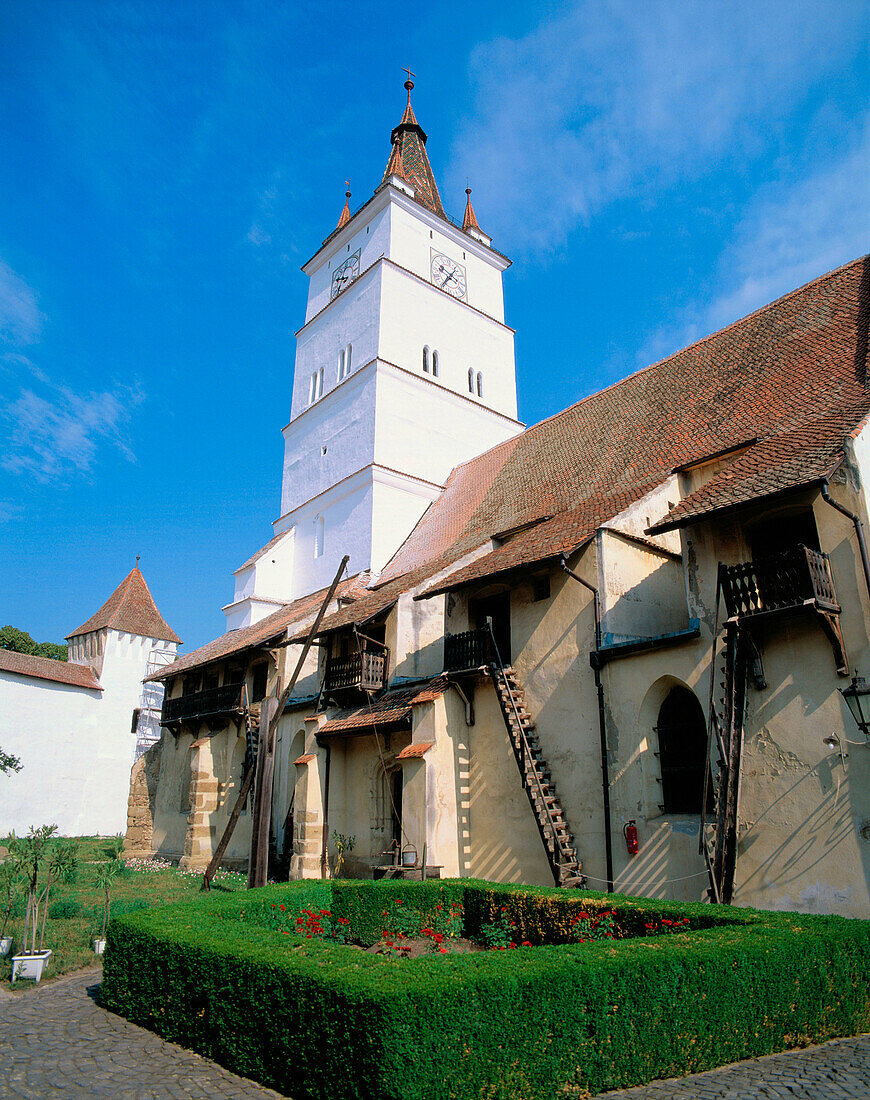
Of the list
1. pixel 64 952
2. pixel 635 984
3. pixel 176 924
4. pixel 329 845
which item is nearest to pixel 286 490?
pixel 329 845

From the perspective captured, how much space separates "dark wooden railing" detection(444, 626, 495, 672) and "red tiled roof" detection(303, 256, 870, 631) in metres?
1.27

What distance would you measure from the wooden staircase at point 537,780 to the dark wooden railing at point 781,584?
5154 mm

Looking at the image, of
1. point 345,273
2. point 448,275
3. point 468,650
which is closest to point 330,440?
point 345,273

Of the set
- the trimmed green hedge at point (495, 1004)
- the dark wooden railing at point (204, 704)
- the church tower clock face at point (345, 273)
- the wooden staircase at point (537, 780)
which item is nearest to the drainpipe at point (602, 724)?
the wooden staircase at point (537, 780)

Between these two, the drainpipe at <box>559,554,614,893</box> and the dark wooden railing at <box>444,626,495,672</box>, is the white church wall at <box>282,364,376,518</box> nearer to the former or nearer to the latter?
the dark wooden railing at <box>444,626,495,672</box>

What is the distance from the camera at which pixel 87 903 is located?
16.5 m

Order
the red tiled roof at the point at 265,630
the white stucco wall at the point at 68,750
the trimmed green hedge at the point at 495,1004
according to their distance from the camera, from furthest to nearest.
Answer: the white stucco wall at the point at 68,750
the red tiled roof at the point at 265,630
the trimmed green hedge at the point at 495,1004

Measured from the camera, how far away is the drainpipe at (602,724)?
13273 millimetres

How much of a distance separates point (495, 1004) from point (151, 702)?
4347 cm

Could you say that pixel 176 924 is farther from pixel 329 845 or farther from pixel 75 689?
pixel 75 689

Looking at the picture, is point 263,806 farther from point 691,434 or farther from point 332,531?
point 332,531

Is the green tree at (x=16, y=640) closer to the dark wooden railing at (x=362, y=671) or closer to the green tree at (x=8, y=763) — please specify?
the green tree at (x=8, y=763)

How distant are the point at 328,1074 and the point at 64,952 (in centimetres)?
846

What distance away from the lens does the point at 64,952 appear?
469 inches
